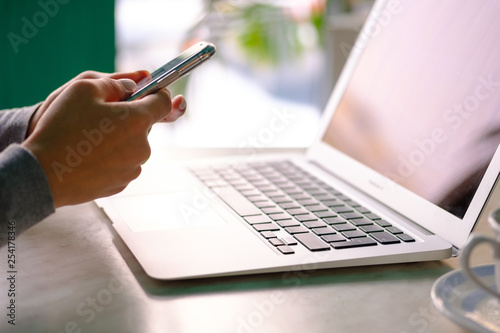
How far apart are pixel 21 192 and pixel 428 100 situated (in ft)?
1.66

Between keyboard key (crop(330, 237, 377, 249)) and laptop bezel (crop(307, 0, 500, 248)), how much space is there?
9 cm

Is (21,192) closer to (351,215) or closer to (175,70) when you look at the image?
(175,70)

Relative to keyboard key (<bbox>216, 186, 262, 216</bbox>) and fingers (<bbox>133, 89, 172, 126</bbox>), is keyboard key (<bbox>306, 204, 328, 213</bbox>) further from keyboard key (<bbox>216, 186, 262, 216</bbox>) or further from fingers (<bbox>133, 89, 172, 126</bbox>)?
fingers (<bbox>133, 89, 172, 126</bbox>)

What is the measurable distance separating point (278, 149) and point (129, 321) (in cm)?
66

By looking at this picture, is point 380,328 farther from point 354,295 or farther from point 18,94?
point 18,94

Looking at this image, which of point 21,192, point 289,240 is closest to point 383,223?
point 289,240

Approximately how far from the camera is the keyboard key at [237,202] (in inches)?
28.8

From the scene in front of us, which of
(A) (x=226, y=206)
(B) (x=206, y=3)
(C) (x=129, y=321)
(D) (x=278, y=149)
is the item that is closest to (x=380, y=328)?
(C) (x=129, y=321)

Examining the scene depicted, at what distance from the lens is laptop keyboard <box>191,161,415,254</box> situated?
0.64 m

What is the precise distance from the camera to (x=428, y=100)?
2.56ft

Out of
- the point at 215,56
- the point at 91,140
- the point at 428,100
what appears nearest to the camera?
the point at 91,140

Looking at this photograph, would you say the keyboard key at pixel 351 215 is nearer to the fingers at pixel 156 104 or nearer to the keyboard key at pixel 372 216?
the keyboard key at pixel 372 216

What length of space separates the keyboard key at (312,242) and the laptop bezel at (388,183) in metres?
0.14

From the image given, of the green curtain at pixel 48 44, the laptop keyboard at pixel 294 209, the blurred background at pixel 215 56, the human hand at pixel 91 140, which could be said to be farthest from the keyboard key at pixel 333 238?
the green curtain at pixel 48 44
